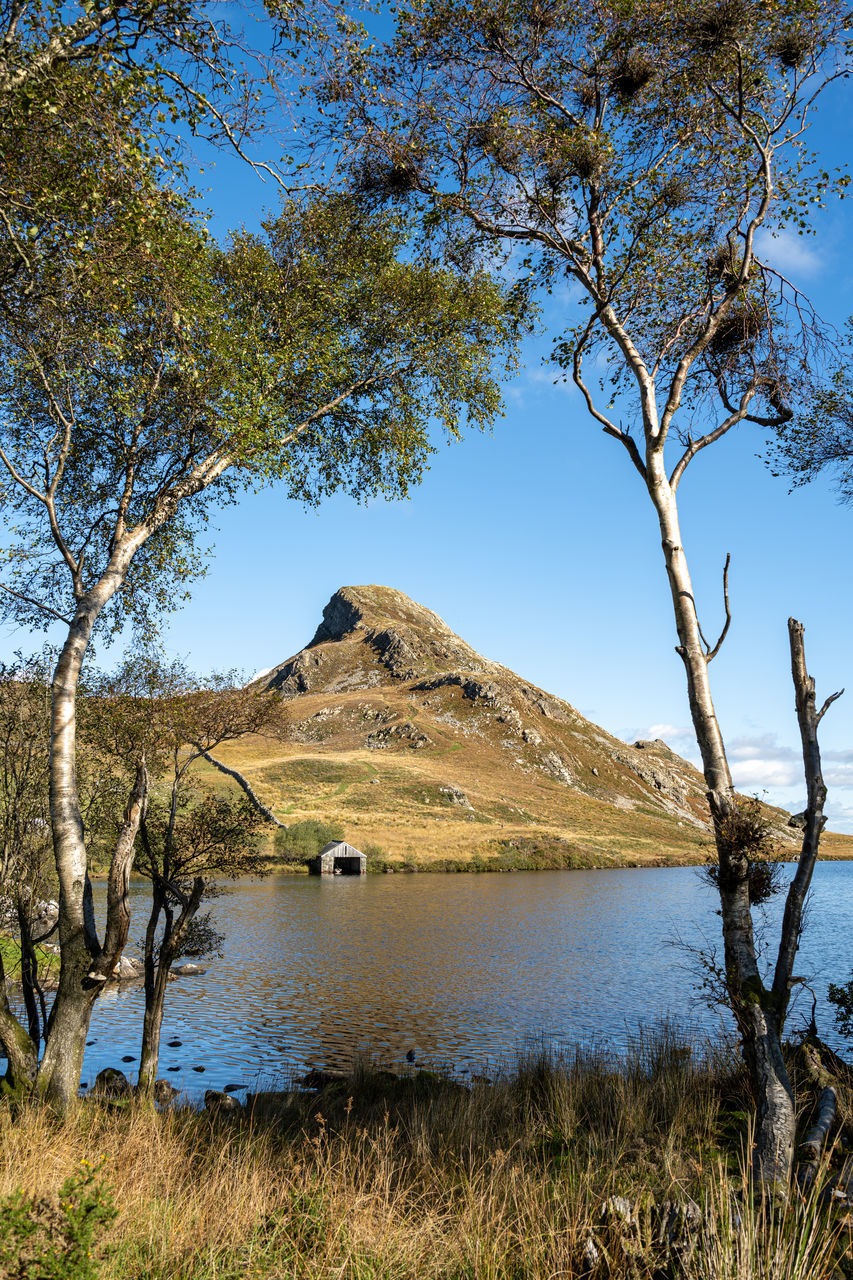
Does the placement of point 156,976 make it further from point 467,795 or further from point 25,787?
point 467,795

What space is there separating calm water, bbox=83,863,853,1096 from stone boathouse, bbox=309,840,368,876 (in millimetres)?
22617

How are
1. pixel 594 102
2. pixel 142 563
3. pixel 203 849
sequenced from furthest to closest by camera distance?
1. pixel 203 849
2. pixel 142 563
3. pixel 594 102

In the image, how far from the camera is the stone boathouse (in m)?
80.9

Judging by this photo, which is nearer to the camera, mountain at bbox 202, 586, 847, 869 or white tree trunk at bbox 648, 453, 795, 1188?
white tree trunk at bbox 648, 453, 795, 1188

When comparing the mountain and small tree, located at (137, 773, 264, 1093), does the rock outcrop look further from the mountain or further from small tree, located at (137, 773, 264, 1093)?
small tree, located at (137, 773, 264, 1093)

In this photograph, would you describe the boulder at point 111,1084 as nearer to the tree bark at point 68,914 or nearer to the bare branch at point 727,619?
the tree bark at point 68,914

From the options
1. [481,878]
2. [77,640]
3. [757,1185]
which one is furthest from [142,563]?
[481,878]

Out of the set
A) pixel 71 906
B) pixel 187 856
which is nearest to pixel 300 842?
pixel 187 856

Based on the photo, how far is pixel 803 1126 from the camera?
A: 8398 mm

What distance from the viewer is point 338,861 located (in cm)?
8275

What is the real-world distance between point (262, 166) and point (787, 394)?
817 centimetres

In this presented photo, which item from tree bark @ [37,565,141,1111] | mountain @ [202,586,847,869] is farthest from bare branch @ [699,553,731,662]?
mountain @ [202,586,847,869]

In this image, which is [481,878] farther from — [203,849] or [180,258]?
[180,258]

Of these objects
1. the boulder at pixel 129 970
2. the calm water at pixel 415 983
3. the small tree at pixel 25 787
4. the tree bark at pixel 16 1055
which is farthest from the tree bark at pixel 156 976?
the boulder at pixel 129 970
